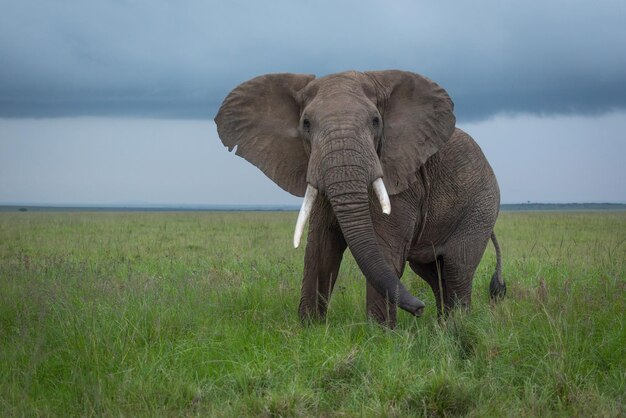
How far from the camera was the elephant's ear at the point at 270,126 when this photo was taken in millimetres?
7441

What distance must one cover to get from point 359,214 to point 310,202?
462 millimetres

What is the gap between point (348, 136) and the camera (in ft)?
21.3

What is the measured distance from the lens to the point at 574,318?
6.81m

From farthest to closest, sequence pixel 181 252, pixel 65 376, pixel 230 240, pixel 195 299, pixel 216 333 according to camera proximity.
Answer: pixel 230 240, pixel 181 252, pixel 195 299, pixel 216 333, pixel 65 376

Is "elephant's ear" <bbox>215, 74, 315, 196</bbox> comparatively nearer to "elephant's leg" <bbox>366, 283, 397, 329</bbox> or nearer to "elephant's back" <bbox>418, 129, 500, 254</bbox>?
"elephant's leg" <bbox>366, 283, 397, 329</bbox>

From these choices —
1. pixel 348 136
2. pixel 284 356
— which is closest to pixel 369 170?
pixel 348 136

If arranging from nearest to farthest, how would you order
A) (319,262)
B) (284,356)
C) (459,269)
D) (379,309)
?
1. (284,356)
2. (379,309)
3. (319,262)
4. (459,269)

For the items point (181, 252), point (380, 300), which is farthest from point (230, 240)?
point (380, 300)

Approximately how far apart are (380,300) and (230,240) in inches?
537

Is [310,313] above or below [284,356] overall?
above

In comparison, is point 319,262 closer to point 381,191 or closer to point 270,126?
point 381,191

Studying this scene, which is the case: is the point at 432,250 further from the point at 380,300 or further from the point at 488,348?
the point at 488,348

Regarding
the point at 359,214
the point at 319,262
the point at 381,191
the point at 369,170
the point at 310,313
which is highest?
the point at 369,170

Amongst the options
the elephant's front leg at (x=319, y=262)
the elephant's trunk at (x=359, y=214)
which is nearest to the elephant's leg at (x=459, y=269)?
the elephant's front leg at (x=319, y=262)
